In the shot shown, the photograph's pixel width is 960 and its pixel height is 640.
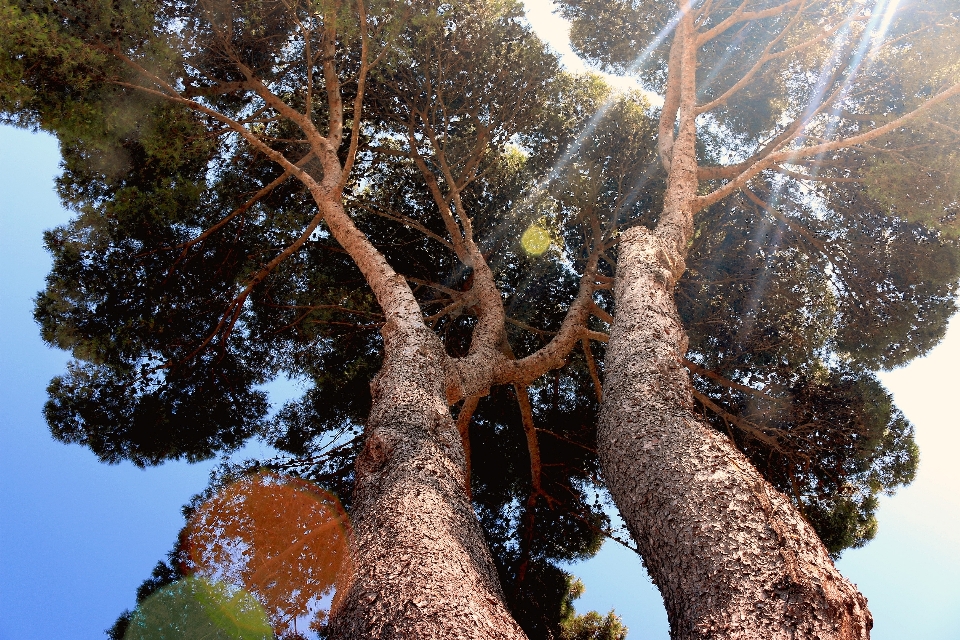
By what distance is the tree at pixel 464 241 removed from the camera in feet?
16.4

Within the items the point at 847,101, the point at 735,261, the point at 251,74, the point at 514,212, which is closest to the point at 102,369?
the point at 251,74

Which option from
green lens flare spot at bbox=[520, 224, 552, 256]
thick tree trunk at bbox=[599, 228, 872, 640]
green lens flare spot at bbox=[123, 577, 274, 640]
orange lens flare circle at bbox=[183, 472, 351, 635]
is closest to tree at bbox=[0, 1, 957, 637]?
green lens flare spot at bbox=[520, 224, 552, 256]

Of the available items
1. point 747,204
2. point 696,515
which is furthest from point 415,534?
point 747,204

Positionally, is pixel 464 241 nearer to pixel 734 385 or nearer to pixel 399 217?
pixel 399 217

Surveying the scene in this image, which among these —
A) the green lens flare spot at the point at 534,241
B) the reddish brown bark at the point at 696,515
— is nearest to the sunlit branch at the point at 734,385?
the green lens flare spot at the point at 534,241

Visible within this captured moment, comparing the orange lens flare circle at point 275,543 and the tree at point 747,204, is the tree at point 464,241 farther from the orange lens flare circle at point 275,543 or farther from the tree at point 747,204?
the orange lens flare circle at point 275,543

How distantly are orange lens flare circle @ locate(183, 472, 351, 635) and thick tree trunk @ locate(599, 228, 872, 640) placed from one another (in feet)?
7.81

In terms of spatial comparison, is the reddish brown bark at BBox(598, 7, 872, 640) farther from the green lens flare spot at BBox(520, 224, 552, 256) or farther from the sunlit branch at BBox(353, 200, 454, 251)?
the green lens flare spot at BBox(520, 224, 552, 256)

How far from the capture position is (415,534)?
2248 millimetres

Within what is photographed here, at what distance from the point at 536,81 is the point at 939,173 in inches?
154

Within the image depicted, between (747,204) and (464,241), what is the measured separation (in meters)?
3.54

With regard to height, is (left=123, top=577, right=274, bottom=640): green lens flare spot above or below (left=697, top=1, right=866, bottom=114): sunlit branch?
below

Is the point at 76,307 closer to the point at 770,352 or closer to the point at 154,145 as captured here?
the point at 154,145

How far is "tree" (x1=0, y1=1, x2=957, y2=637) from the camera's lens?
5.01 metres
